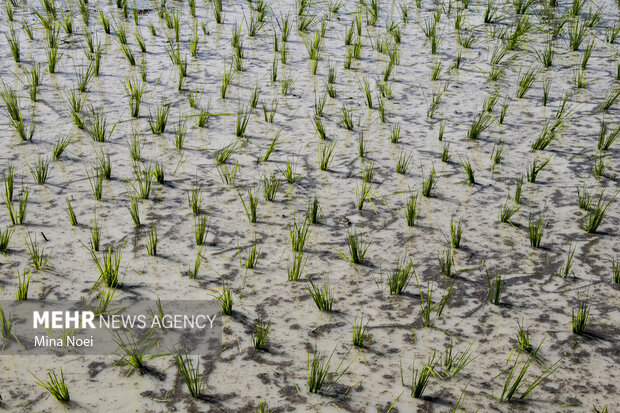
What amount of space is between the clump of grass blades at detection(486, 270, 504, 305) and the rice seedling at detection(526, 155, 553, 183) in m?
0.81

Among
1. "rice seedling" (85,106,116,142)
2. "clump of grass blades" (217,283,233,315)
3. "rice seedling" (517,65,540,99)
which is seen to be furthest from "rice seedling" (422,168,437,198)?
"rice seedling" (85,106,116,142)

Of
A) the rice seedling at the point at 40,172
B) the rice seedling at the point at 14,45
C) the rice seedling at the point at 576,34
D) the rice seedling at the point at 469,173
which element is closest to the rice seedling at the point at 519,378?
the rice seedling at the point at 469,173

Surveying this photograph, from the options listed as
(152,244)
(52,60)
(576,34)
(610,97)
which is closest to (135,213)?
(152,244)

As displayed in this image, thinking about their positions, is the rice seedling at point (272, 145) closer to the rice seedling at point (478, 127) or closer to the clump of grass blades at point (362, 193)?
the clump of grass blades at point (362, 193)

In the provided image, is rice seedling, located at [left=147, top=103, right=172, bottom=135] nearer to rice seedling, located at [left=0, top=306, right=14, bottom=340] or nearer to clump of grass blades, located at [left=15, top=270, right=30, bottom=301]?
clump of grass blades, located at [left=15, top=270, right=30, bottom=301]

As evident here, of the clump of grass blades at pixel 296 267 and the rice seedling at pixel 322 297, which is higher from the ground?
the clump of grass blades at pixel 296 267

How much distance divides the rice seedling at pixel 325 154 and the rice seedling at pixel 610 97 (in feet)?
5.45

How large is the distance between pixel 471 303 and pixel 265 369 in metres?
0.79

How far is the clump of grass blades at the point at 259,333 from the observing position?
205 cm

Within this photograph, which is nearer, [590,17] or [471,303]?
[471,303]

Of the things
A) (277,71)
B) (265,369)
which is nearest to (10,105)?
(277,71)

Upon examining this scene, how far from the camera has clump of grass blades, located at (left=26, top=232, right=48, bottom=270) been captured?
2369 millimetres

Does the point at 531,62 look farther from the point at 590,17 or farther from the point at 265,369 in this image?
the point at 265,369

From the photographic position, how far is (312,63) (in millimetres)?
4320
